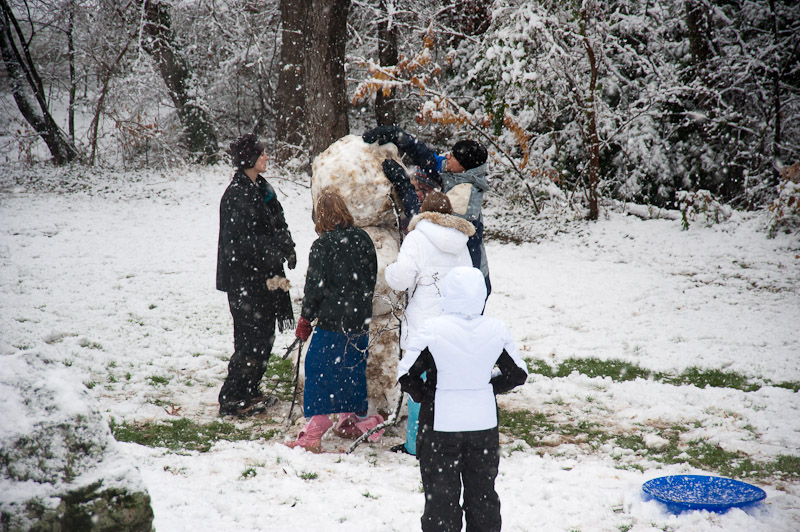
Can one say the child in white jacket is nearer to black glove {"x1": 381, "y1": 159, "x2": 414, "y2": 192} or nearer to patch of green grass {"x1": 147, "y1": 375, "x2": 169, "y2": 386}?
black glove {"x1": 381, "y1": 159, "x2": 414, "y2": 192}

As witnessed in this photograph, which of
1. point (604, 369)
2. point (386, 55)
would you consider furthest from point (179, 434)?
point (386, 55)

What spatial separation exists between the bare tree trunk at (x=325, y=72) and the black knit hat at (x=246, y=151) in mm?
2619

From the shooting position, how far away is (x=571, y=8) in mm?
10891

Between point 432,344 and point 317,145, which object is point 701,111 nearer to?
point 317,145

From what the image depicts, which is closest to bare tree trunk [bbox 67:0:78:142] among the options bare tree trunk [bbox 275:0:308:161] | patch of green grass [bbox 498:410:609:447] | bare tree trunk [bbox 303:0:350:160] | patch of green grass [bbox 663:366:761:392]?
bare tree trunk [bbox 275:0:308:161]

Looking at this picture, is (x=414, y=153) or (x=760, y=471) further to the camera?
(x=414, y=153)

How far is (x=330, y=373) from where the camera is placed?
14.0 ft

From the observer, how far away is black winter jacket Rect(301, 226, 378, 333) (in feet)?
13.7

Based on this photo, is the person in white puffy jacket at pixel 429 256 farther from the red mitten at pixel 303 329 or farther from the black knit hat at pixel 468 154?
the red mitten at pixel 303 329

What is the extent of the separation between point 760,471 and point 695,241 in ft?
23.8

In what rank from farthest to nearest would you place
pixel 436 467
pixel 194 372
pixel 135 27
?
pixel 135 27 < pixel 194 372 < pixel 436 467

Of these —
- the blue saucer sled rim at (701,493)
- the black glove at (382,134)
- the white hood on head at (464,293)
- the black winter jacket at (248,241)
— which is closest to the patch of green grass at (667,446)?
the blue saucer sled rim at (701,493)

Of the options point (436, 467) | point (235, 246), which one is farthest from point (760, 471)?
point (235, 246)

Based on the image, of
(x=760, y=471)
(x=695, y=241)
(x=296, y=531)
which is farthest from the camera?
(x=695, y=241)
